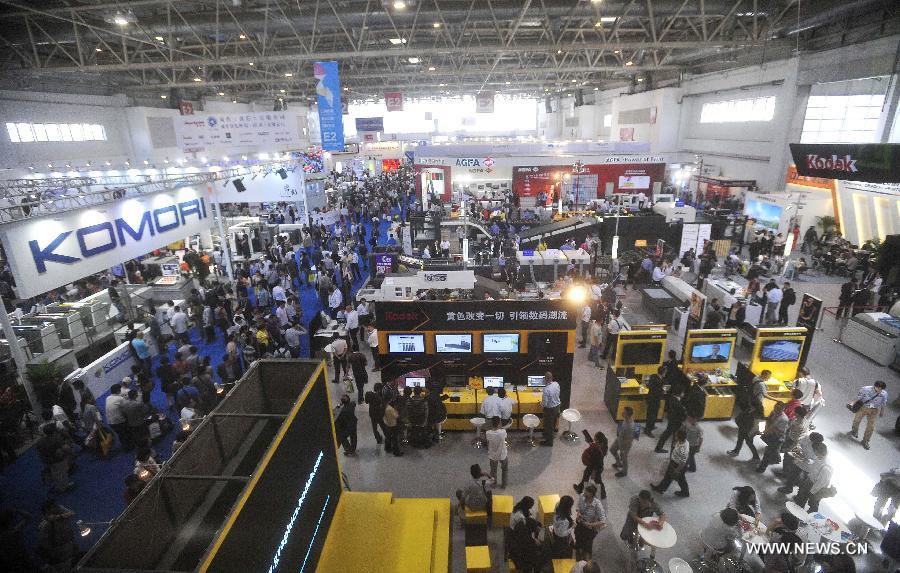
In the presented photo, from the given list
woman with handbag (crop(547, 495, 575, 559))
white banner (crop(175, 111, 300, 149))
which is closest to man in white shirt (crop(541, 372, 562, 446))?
woman with handbag (crop(547, 495, 575, 559))

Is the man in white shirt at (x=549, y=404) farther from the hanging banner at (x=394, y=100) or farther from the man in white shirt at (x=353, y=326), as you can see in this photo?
the hanging banner at (x=394, y=100)

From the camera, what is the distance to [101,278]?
1401 cm

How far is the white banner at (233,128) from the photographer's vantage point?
1366cm

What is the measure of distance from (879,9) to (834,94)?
3282 millimetres

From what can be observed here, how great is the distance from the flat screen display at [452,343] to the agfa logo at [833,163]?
9.17m

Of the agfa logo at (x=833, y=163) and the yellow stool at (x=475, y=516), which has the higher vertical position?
the agfa logo at (x=833, y=163)

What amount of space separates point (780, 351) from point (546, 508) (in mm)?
5535

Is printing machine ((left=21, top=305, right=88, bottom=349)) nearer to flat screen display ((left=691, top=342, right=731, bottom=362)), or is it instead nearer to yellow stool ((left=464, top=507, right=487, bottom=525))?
yellow stool ((left=464, top=507, right=487, bottom=525))

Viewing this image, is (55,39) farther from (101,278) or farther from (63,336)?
(63,336)

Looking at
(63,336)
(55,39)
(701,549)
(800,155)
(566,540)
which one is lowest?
(701,549)

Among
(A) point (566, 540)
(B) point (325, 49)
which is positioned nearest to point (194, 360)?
(A) point (566, 540)

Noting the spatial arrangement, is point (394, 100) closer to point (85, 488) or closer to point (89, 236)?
point (89, 236)

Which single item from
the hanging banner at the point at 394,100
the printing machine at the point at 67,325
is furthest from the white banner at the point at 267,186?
the hanging banner at the point at 394,100

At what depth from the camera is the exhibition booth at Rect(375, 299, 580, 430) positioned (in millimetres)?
7609
